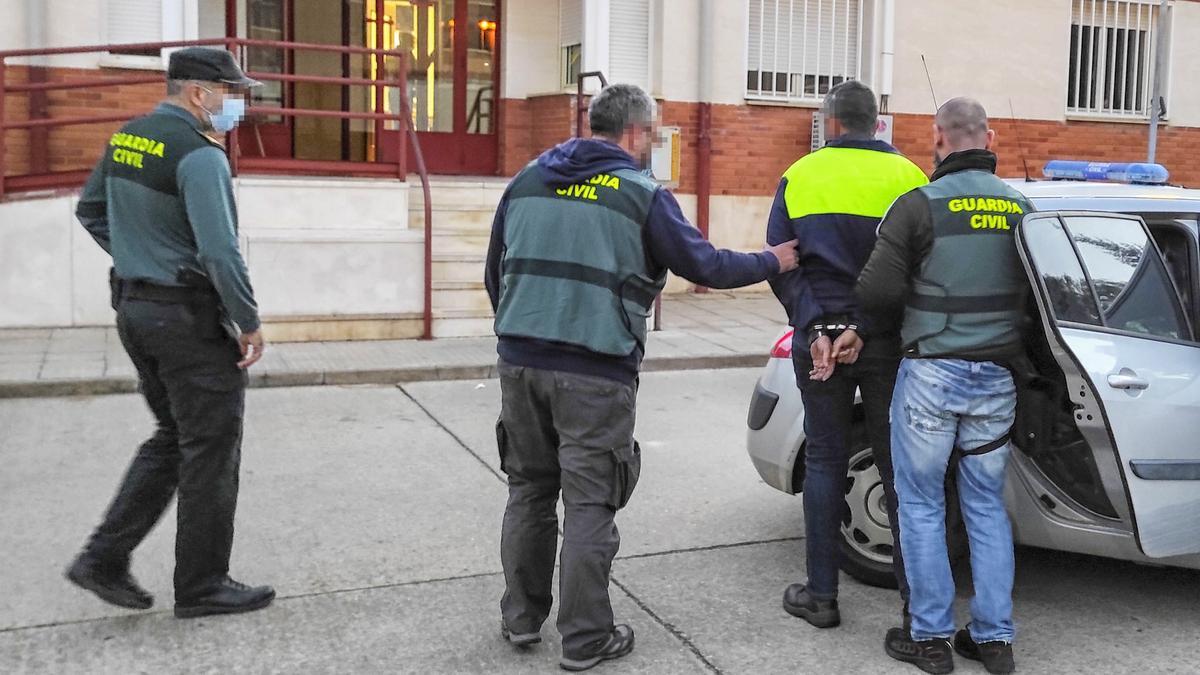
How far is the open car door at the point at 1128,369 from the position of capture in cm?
406

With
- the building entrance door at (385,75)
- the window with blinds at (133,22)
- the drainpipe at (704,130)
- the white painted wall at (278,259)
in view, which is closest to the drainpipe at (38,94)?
the window with blinds at (133,22)

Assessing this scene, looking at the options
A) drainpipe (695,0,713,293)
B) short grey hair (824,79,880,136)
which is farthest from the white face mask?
drainpipe (695,0,713,293)

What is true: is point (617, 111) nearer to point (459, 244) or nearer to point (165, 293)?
point (165, 293)

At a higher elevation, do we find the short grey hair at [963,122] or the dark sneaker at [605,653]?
the short grey hair at [963,122]

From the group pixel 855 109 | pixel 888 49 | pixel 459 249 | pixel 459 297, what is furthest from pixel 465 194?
pixel 855 109

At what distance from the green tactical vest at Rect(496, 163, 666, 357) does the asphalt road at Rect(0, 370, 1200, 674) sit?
1.09 metres

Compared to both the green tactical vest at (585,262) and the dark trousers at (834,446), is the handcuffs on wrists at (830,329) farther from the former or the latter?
the green tactical vest at (585,262)

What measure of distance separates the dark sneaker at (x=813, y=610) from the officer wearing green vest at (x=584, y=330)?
→ 2.47 ft

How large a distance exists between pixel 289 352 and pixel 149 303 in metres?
5.86

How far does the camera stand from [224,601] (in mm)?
4367

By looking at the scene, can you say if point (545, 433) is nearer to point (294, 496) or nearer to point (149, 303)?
point (149, 303)

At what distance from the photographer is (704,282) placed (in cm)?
402

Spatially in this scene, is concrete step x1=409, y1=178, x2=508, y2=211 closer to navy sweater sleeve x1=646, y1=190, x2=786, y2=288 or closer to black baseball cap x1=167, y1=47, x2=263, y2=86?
black baseball cap x1=167, y1=47, x2=263, y2=86

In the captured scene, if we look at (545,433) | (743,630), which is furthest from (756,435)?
(545,433)
